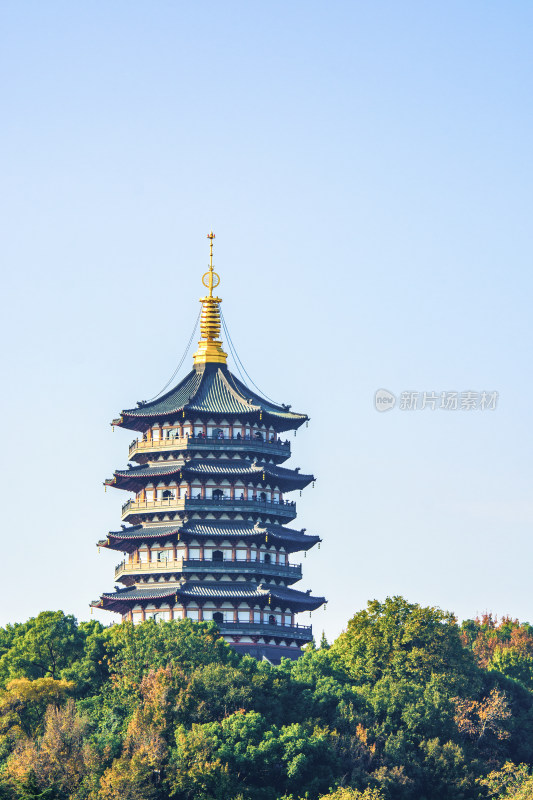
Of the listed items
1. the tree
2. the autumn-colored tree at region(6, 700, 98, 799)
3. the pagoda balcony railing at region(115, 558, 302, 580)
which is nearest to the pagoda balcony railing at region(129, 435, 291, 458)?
the pagoda balcony railing at region(115, 558, 302, 580)

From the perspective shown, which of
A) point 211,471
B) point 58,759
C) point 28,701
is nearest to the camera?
point 58,759

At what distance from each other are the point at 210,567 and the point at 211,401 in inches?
379

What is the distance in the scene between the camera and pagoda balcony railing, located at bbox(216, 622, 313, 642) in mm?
94125

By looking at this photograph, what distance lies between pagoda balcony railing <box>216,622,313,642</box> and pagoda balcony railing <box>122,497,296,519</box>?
615cm

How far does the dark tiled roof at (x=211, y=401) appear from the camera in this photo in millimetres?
98438

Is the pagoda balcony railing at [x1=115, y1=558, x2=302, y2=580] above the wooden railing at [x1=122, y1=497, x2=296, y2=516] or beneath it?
A: beneath

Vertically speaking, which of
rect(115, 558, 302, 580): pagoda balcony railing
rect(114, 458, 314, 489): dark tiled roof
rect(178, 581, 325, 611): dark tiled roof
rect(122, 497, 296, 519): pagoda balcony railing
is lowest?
rect(178, 581, 325, 611): dark tiled roof

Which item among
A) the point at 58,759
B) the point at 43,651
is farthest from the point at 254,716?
the point at 43,651

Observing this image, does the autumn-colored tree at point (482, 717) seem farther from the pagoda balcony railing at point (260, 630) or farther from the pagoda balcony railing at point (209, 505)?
the pagoda balcony railing at point (209, 505)

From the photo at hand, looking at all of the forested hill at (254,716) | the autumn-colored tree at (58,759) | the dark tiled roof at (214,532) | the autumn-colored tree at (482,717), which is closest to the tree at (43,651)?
the forested hill at (254,716)

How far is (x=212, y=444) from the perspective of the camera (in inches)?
3841

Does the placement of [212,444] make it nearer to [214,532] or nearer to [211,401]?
[211,401]

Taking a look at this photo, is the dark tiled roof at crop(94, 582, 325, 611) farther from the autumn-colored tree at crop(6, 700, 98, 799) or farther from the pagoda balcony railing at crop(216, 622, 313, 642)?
the autumn-colored tree at crop(6, 700, 98, 799)

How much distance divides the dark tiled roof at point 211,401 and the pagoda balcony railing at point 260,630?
11568 mm
